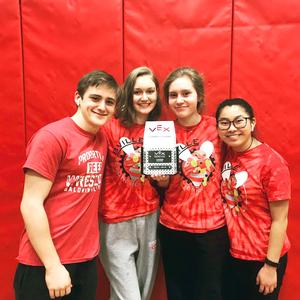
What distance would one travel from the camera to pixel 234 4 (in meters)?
1.17

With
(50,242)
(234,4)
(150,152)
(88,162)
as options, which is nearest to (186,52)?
(234,4)

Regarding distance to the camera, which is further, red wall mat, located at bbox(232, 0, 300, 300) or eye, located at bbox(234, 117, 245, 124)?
red wall mat, located at bbox(232, 0, 300, 300)

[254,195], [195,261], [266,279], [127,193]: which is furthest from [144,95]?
[266,279]

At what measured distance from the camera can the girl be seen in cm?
94

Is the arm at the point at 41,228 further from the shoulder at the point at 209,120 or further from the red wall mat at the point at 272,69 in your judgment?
the red wall mat at the point at 272,69

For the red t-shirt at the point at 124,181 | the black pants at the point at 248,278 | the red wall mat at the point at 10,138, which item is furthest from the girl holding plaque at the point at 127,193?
the red wall mat at the point at 10,138

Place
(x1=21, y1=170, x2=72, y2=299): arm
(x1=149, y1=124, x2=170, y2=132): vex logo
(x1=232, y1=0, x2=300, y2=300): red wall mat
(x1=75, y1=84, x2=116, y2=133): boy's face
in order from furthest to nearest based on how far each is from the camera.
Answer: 1. (x1=232, y1=0, x2=300, y2=300): red wall mat
2. (x1=149, y1=124, x2=170, y2=132): vex logo
3. (x1=75, y1=84, x2=116, y2=133): boy's face
4. (x1=21, y1=170, x2=72, y2=299): arm

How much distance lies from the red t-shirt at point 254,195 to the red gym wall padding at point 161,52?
0.93ft

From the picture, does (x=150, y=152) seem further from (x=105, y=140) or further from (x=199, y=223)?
(x=199, y=223)

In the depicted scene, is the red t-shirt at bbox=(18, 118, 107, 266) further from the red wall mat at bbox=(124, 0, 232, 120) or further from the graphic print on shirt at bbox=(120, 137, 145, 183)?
the red wall mat at bbox=(124, 0, 232, 120)

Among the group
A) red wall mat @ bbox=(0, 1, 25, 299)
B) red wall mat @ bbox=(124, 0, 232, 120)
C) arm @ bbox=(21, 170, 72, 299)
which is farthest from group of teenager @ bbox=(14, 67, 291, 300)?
red wall mat @ bbox=(0, 1, 25, 299)

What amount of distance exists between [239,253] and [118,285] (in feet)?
1.42

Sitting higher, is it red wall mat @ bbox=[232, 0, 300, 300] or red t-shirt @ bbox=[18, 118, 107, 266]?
red wall mat @ bbox=[232, 0, 300, 300]

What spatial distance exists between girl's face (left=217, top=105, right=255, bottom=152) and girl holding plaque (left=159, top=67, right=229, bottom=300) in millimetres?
96
